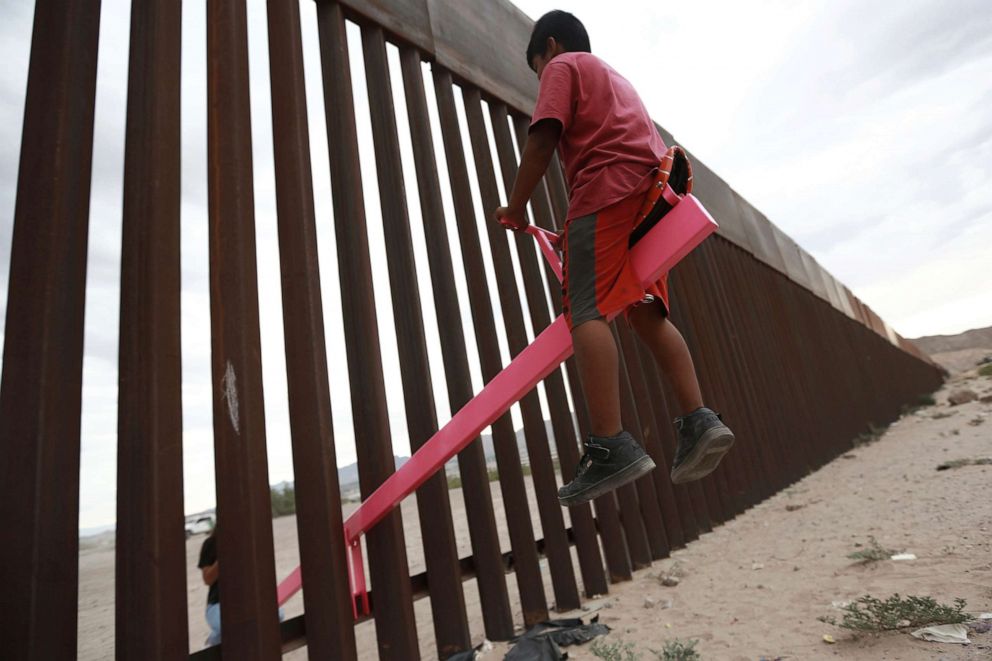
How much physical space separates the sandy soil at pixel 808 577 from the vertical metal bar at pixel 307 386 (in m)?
0.75

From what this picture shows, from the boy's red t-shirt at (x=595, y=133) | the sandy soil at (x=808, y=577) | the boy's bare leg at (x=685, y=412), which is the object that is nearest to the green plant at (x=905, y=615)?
the sandy soil at (x=808, y=577)

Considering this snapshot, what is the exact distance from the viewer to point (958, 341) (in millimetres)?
64938

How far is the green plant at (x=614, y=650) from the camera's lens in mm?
1853

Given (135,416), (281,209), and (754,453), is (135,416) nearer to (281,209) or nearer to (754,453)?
(281,209)

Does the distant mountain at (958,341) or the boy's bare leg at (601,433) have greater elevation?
the distant mountain at (958,341)

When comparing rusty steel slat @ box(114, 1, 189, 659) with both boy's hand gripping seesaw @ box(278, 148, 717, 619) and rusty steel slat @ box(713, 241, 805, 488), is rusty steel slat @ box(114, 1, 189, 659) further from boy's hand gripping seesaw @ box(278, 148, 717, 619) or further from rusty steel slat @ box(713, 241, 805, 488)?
rusty steel slat @ box(713, 241, 805, 488)

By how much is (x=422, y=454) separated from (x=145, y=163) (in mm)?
1221

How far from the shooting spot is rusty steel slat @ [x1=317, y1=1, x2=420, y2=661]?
6.44ft

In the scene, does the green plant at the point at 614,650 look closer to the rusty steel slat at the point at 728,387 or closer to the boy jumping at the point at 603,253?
the boy jumping at the point at 603,253

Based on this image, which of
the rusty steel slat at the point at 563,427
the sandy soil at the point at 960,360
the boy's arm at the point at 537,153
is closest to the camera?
the boy's arm at the point at 537,153

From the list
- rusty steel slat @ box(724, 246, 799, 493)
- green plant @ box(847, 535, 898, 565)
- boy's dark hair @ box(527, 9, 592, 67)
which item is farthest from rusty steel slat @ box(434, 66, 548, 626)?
rusty steel slat @ box(724, 246, 799, 493)

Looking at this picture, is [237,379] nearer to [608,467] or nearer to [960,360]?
[608,467]

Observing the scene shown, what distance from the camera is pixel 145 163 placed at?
167 cm

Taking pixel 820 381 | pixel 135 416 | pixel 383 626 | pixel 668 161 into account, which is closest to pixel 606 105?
pixel 668 161
